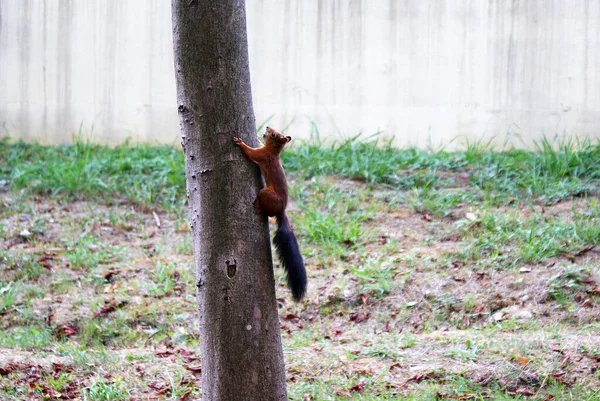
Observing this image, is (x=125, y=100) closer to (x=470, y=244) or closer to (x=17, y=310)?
(x=17, y=310)

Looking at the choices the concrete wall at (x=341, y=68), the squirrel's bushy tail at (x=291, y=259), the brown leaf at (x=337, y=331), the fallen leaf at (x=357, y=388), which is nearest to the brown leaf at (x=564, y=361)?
the fallen leaf at (x=357, y=388)

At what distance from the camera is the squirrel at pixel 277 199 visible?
2934mm

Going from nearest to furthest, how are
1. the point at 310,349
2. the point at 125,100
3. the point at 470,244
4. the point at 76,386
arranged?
the point at 76,386 < the point at 310,349 < the point at 470,244 < the point at 125,100

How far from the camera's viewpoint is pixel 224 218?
2.87 meters

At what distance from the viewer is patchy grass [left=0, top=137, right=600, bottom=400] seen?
406cm

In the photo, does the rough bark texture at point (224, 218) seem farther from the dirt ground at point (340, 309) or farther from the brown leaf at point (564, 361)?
the brown leaf at point (564, 361)

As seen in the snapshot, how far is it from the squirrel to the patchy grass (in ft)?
3.59

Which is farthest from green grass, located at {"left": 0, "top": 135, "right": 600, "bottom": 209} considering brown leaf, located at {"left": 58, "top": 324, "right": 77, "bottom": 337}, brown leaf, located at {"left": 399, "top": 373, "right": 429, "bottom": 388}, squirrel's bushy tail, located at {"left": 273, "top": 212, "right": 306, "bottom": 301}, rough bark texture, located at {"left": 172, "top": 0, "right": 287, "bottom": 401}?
rough bark texture, located at {"left": 172, "top": 0, "right": 287, "bottom": 401}

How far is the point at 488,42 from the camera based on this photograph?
7996 mm

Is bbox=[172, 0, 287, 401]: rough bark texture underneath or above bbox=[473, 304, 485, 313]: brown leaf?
above

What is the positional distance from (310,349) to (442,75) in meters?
4.74

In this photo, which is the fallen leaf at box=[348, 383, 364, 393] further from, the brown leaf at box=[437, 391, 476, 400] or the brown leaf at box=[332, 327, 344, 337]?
the brown leaf at box=[332, 327, 344, 337]

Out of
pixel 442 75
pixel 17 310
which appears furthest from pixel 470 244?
pixel 17 310

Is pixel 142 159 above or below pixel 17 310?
above
